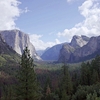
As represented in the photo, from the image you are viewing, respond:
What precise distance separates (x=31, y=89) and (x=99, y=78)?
46.0 meters

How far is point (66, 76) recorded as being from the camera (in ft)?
219

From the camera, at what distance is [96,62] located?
252 ft

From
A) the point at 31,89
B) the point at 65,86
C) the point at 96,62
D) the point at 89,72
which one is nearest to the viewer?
the point at 31,89

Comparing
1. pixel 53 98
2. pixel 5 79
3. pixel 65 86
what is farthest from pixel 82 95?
pixel 5 79

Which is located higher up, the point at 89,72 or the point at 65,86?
the point at 89,72

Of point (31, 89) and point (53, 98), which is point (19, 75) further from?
point (53, 98)

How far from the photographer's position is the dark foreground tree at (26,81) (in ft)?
107

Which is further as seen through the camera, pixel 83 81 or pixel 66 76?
pixel 83 81

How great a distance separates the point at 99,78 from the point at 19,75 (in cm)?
4687

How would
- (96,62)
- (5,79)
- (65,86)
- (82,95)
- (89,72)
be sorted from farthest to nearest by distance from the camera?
1. (5,79)
2. (96,62)
3. (89,72)
4. (65,86)
5. (82,95)

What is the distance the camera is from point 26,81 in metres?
32.9

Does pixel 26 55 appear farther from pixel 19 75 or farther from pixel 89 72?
pixel 89 72

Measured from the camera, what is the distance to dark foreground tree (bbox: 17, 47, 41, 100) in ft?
107

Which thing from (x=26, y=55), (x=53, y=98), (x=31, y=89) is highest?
(x=26, y=55)
